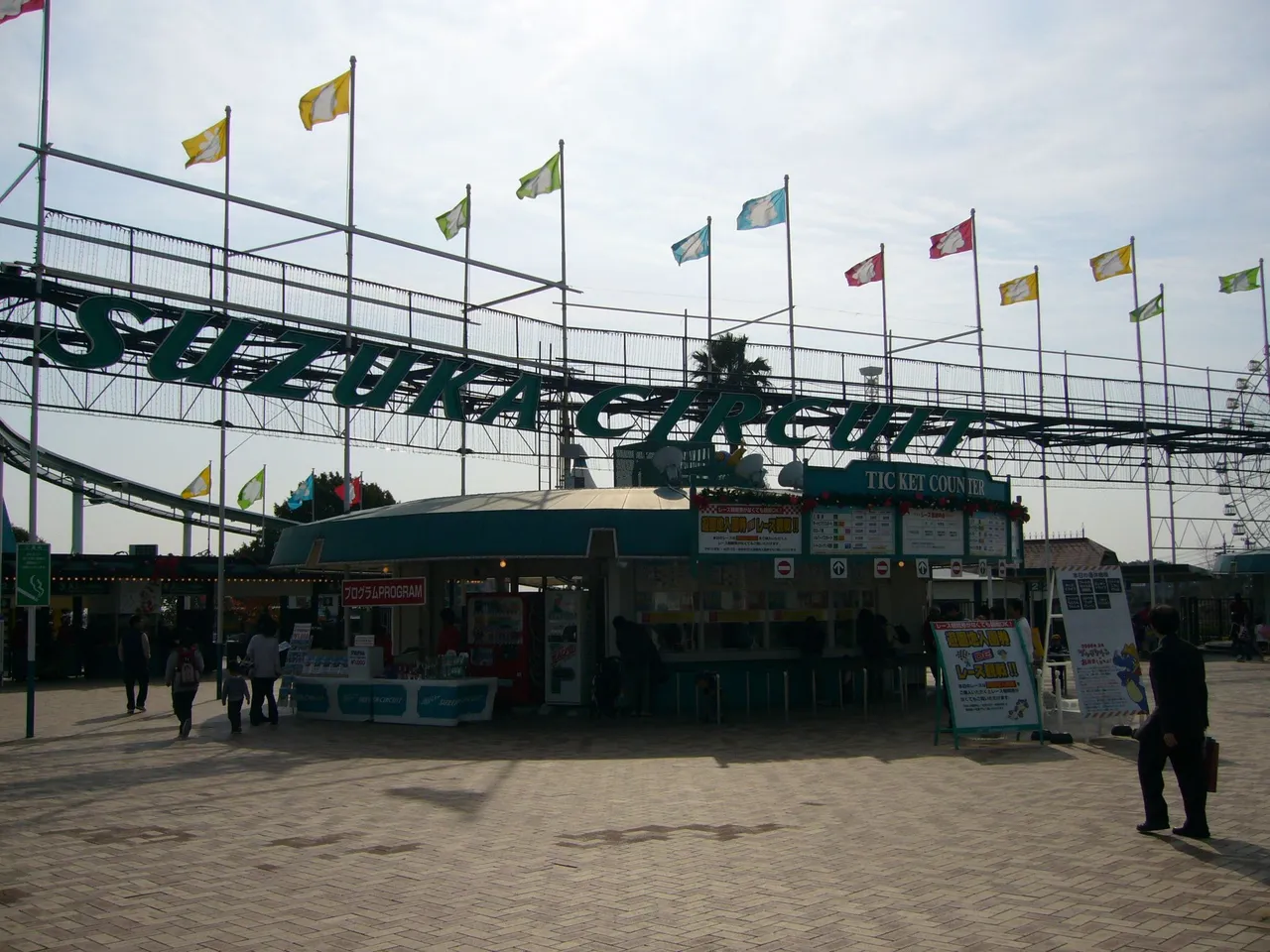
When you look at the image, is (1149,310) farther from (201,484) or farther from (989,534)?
(201,484)

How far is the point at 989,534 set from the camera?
809 inches

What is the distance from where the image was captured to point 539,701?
19.6 m

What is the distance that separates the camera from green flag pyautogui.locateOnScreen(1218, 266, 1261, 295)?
139ft

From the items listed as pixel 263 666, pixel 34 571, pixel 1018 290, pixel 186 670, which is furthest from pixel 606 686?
pixel 1018 290

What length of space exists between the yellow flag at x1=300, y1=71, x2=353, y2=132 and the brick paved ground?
13760 millimetres

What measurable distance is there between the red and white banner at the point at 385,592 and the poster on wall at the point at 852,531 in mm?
6402

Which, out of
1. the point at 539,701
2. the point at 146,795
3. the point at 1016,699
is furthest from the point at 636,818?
the point at 539,701

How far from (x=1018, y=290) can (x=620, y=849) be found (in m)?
31.4

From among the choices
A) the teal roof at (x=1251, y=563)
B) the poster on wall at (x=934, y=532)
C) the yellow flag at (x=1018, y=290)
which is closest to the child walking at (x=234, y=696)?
the poster on wall at (x=934, y=532)

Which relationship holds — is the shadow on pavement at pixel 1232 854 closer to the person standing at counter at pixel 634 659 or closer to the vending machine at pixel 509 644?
the person standing at counter at pixel 634 659

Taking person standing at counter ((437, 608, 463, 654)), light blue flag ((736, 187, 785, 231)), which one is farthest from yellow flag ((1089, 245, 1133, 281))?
person standing at counter ((437, 608, 463, 654))

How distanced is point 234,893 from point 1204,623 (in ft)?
132

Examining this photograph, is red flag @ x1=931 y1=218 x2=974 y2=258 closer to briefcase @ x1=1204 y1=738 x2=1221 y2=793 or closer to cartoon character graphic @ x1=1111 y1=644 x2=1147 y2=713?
cartoon character graphic @ x1=1111 y1=644 x2=1147 y2=713

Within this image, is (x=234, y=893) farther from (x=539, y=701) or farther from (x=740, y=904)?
(x=539, y=701)
